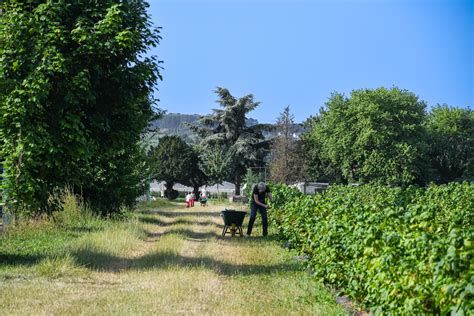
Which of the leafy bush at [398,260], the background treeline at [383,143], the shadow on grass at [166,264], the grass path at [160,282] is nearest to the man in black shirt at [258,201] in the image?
the grass path at [160,282]

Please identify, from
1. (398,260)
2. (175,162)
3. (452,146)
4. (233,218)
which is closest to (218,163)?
(175,162)

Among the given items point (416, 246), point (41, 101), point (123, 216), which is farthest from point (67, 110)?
point (123, 216)

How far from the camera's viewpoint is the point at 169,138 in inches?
2936

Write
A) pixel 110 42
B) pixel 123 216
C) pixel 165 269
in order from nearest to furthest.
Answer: pixel 165 269 < pixel 110 42 < pixel 123 216

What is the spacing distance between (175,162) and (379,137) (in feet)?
83.4

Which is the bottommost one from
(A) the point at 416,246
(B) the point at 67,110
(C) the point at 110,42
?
(A) the point at 416,246

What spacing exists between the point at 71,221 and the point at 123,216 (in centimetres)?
360

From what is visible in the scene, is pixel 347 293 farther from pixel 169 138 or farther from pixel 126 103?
pixel 169 138

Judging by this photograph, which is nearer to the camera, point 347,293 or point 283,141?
point 347,293

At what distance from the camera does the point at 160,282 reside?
8.91 metres

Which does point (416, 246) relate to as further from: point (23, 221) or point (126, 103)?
point (23, 221)

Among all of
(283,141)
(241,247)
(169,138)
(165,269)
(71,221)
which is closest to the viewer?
(165,269)

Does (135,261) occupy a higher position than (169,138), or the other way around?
(169,138)

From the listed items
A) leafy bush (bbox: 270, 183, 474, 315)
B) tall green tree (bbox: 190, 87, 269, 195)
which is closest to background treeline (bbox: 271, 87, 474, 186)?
tall green tree (bbox: 190, 87, 269, 195)
